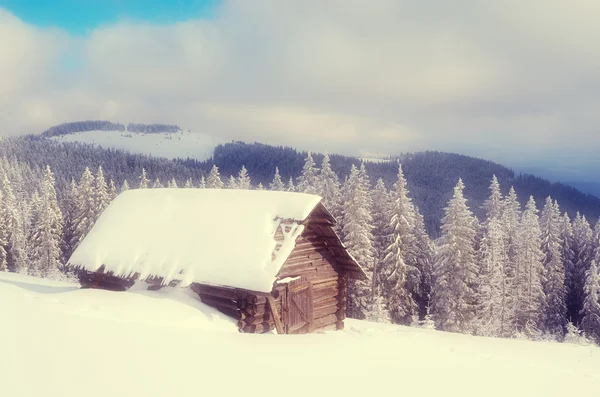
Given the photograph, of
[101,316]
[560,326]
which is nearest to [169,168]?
[560,326]

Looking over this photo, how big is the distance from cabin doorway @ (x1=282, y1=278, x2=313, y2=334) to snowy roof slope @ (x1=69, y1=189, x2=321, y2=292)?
2455 mm

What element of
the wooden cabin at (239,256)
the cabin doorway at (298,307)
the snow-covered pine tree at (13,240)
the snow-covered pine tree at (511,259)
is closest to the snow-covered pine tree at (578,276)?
the snow-covered pine tree at (511,259)

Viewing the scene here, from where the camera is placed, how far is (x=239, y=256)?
14953mm

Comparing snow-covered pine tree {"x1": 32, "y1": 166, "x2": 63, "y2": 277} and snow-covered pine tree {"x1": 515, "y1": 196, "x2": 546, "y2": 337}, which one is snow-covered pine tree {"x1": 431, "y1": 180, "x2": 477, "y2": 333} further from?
snow-covered pine tree {"x1": 32, "y1": 166, "x2": 63, "y2": 277}

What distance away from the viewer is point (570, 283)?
48.4 metres

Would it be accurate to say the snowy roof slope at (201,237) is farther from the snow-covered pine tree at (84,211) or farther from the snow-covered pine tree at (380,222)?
the snow-covered pine tree at (84,211)

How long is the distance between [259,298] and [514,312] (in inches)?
1368

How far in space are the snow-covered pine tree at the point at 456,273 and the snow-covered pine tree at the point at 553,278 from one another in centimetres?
1416

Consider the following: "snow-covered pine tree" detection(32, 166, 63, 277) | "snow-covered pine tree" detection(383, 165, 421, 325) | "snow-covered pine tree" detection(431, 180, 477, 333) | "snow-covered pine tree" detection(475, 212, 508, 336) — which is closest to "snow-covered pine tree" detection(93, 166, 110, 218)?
"snow-covered pine tree" detection(32, 166, 63, 277)

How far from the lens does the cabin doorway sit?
53.0 feet

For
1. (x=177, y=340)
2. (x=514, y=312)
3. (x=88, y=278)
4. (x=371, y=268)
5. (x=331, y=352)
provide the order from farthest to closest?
(x=514, y=312) → (x=371, y=268) → (x=88, y=278) → (x=331, y=352) → (x=177, y=340)

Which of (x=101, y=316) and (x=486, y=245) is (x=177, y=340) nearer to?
(x=101, y=316)

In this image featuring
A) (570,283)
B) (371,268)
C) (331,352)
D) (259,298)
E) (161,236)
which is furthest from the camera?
(570,283)

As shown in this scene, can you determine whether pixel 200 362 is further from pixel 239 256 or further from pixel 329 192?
pixel 329 192
